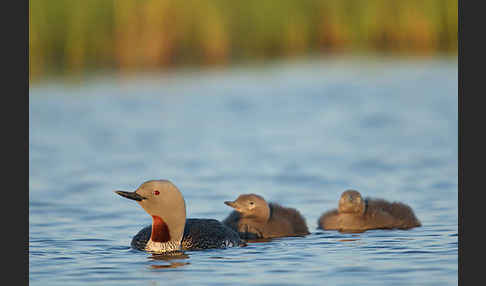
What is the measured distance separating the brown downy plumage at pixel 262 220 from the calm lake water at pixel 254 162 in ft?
0.66

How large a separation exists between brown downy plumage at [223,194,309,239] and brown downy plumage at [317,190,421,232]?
Answer: 0.95 ft

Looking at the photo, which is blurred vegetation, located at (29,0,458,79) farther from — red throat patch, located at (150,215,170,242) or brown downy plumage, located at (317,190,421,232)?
red throat patch, located at (150,215,170,242)

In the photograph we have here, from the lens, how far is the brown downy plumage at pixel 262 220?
7.91m

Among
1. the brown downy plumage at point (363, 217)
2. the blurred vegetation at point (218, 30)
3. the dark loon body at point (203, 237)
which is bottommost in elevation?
the dark loon body at point (203, 237)

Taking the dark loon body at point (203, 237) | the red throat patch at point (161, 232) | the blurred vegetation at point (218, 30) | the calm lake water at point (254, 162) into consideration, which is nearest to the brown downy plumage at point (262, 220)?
the calm lake water at point (254, 162)

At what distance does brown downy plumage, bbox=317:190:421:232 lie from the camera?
8109 mm

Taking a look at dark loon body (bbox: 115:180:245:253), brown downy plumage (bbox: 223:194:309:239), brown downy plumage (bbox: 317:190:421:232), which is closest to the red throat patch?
dark loon body (bbox: 115:180:245:253)

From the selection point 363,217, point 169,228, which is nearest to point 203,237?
point 169,228

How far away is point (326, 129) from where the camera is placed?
14328mm

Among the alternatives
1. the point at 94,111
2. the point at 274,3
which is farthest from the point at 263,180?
the point at 274,3

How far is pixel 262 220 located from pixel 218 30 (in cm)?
1215

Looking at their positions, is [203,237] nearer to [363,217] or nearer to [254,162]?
[363,217]

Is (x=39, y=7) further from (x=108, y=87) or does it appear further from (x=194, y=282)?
(x=194, y=282)

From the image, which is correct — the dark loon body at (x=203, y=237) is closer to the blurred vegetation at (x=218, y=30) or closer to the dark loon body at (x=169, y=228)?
the dark loon body at (x=169, y=228)
